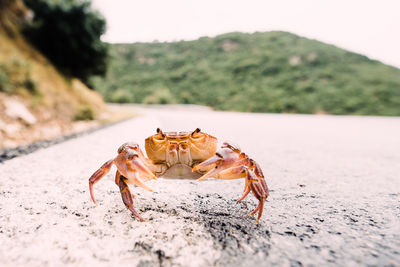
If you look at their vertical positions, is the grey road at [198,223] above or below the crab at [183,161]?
below

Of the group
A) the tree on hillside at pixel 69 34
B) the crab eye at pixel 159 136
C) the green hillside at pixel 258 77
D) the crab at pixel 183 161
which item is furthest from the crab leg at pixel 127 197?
the green hillside at pixel 258 77

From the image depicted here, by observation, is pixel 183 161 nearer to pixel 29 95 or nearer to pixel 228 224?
pixel 228 224

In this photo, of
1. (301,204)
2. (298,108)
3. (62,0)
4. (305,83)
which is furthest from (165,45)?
(301,204)

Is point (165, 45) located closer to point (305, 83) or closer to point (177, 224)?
point (305, 83)

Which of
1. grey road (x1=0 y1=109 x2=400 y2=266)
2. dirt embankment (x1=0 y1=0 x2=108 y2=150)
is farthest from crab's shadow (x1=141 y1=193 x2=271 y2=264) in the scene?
dirt embankment (x1=0 y1=0 x2=108 y2=150)

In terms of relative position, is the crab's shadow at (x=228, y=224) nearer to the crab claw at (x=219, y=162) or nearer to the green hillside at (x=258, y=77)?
the crab claw at (x=219, y=162)

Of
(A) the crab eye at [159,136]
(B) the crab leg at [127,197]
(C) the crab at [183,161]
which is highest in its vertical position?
(A) the crab eye at [159,136]

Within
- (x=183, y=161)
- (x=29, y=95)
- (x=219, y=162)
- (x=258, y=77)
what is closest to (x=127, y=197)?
(x=183, y=161)

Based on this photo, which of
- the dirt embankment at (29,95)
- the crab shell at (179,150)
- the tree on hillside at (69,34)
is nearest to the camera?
the crab shell at (179,150)
